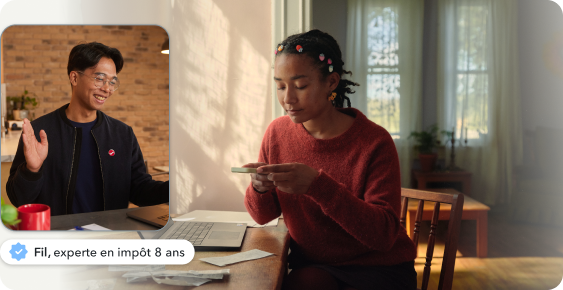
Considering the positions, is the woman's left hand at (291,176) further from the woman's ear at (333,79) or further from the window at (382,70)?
the window at (382,70)

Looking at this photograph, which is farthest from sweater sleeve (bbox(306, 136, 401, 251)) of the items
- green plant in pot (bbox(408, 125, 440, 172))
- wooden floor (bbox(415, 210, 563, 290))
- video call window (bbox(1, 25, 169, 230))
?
green plant in pot (bbox(408, 125, 440, 172))

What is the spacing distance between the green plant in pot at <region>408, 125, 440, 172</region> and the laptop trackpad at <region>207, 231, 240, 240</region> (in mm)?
1899

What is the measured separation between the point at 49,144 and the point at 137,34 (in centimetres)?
24

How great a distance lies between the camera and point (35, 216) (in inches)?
27.0

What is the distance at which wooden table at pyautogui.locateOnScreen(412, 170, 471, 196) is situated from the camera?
7.45 feet

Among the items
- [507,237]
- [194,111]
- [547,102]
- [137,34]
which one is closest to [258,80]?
[194,111]

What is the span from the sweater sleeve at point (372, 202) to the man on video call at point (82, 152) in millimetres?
369

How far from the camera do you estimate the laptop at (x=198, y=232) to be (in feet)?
2.36

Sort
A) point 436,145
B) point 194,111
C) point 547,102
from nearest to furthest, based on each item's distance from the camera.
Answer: point 194,111
point 547,102
point 436,145

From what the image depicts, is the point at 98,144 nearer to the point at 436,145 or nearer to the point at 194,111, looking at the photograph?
the point at 194,111

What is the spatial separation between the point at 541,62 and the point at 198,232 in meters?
1.58

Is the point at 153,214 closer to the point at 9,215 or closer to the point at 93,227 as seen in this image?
the point at 93,227

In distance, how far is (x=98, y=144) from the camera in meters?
0.64

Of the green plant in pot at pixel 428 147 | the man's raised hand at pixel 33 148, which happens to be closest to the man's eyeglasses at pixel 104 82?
the man's raised hand at pixel 33 148
